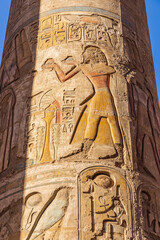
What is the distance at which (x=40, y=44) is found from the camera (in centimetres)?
900

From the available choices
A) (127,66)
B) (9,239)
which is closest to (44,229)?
(9,239)

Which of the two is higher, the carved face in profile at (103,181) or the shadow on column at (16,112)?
the shadow on column at (16,112)

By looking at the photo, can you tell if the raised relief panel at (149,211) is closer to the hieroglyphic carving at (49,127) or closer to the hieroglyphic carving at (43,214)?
the hieroglyphic carving at (43,214)

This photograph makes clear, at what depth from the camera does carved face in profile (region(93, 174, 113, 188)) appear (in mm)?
→ 7297

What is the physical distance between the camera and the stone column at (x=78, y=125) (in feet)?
23.3

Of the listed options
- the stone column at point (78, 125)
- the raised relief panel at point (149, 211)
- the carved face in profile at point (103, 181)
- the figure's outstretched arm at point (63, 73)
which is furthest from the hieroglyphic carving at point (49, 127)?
the raised relief panel at point (149, 211)

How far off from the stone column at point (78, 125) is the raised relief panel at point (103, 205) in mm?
15

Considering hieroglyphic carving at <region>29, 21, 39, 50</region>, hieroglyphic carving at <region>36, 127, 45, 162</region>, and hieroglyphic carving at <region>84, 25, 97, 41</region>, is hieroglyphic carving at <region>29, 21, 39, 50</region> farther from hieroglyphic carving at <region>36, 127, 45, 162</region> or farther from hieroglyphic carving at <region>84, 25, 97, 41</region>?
hieroglyphic carving at <region>36, 127, 45, 162</region>

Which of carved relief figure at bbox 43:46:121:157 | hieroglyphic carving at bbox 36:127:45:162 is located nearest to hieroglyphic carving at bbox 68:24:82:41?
carved relief figure at bbox 43:46:121:157

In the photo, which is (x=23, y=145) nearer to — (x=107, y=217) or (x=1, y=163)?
(x=1, y=163)

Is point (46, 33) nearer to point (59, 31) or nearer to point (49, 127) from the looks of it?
point (59, 31)

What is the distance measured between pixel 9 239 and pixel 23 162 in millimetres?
1258

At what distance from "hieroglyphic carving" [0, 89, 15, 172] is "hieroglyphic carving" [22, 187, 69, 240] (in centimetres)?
107

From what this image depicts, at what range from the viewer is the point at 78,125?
7.84 m
